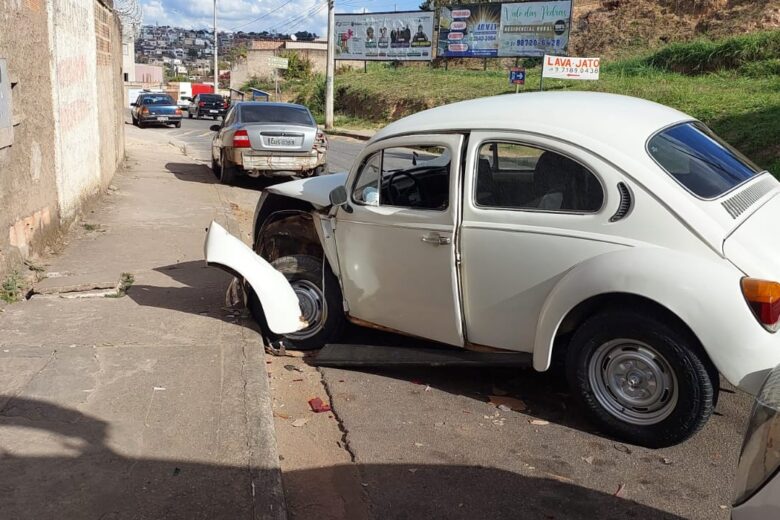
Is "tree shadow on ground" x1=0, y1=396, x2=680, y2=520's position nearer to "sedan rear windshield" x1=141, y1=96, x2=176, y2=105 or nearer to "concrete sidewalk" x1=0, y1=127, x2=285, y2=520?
"concrete sidewalk" x1=0, y1=127, x2=285, y2=520

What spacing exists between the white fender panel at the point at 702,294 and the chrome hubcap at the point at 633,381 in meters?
0.32

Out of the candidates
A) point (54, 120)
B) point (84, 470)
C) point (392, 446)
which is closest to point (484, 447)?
point (392, 446)

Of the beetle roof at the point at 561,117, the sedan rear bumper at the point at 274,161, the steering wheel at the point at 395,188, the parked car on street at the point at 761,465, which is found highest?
the beetle roof at the point at 561,117

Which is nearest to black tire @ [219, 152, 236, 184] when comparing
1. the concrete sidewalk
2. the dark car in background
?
the concrete sidewalk

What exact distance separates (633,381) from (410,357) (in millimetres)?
1480

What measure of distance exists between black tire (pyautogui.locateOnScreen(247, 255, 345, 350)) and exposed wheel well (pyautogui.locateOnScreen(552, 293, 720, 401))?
1744mm

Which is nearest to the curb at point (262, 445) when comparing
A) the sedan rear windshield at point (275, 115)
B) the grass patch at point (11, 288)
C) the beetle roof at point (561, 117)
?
the beetle roof at point (561, 117)

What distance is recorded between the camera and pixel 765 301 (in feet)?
11.4

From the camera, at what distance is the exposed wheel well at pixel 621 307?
3.74 m

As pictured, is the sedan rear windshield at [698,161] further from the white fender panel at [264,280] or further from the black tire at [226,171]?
the black tire at [226,171]

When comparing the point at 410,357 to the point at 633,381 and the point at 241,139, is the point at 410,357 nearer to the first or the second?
the point at 633,381

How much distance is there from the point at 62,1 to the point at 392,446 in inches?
288

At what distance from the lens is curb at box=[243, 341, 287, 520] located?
3350 millimetres

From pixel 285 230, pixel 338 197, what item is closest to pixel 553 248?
pixel 338 197
